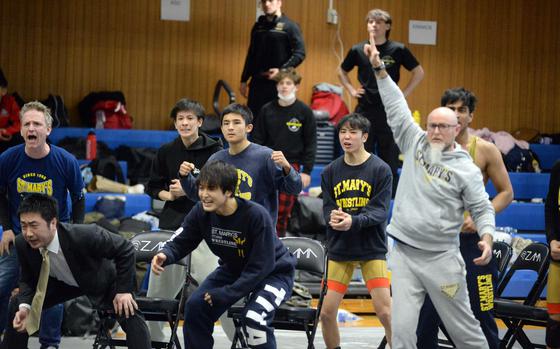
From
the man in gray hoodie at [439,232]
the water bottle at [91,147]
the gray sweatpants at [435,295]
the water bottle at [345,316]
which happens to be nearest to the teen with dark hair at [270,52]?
the water bottle at [91,147]

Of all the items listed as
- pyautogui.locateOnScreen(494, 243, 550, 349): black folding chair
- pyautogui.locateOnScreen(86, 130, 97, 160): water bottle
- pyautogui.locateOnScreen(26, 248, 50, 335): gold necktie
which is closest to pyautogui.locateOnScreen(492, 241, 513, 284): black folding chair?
pyautogui.locateOnScreen(494, 243, 550, 349): black folding chair

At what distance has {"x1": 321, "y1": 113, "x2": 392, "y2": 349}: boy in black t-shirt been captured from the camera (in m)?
6.17

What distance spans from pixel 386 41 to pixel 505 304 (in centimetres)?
381

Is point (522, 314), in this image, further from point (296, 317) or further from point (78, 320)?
point (78, 320)

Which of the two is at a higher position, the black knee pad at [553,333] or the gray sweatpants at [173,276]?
the gray sweatpants at [173,276]

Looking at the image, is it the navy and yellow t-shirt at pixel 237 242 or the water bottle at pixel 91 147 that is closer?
the navy and yellow t-shirt at pixel 237 242

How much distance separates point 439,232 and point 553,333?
1419mm

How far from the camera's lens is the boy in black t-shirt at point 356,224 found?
6172 millimetres

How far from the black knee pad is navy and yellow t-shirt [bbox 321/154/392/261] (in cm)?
112

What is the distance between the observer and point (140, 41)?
1136 cm

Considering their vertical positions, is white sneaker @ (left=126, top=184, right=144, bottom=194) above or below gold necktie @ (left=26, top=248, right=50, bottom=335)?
above

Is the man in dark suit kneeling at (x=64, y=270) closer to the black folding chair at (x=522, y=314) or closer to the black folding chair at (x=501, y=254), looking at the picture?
the black folding chair at (x=522, y=314)

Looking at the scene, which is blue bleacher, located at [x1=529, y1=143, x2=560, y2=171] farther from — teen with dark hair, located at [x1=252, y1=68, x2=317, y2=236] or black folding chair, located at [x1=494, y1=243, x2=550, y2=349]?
black folding chair, located at [x1=494, y1=243, x2=550, y2=349]

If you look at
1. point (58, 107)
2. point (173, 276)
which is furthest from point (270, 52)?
point (173, 276)
